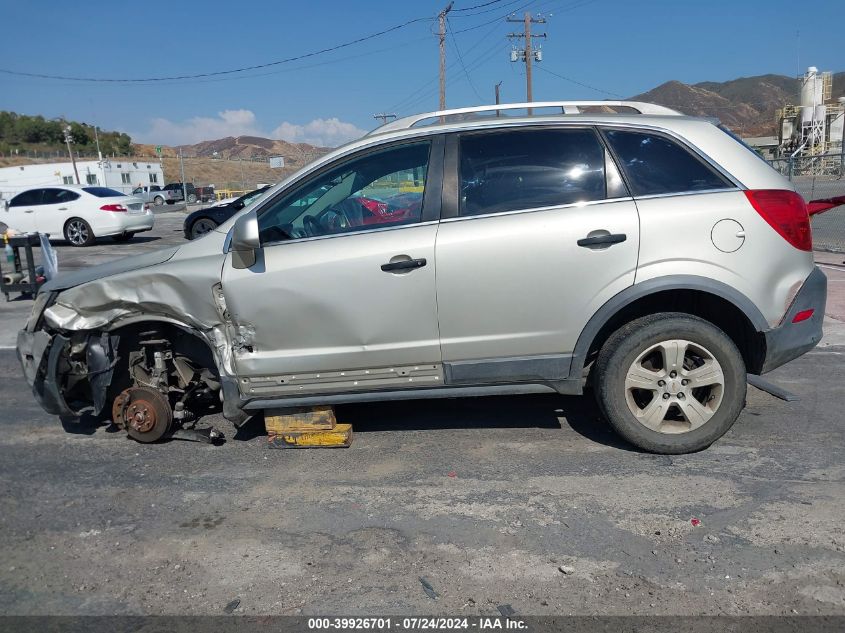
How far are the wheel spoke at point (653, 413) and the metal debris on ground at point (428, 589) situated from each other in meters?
1.73

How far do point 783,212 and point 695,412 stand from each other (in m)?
1.23

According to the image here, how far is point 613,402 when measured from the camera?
3879mm

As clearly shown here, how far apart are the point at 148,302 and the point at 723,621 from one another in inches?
135

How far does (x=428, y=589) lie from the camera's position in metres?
2.79

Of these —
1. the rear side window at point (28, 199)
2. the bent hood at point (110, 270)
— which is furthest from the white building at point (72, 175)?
the bent hood at point (110, 270)

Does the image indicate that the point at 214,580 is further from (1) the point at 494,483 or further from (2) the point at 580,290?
(2) the point at 580,290

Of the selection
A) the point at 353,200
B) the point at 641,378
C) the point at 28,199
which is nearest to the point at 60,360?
the point at 353,200

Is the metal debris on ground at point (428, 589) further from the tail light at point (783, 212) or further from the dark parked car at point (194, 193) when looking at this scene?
the dark parked car at point (194, 193)

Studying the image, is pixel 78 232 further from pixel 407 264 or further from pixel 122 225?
pixel 407 264

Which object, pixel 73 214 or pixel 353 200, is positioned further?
pixel 73 214

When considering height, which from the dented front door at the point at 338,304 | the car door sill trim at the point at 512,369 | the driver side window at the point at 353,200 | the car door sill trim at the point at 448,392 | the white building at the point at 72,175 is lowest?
the car door sill trim at the point at 448,392

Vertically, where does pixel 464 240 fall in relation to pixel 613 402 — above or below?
above

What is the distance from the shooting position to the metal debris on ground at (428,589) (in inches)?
108

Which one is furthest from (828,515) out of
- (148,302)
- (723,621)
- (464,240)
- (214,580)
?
(148,302)
